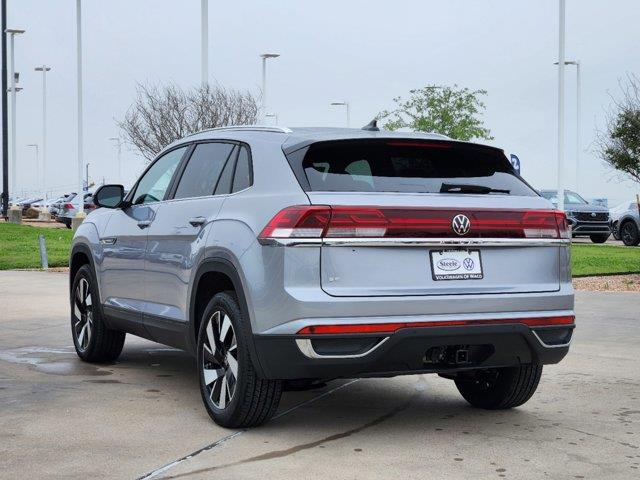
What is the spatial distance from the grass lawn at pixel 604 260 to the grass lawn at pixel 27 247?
10289mm

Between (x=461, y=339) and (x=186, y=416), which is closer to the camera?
(x=461, y=339)

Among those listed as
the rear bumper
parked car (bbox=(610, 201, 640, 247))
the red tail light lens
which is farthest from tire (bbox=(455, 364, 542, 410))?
parked car (bbox=(610, 201, 640, 247))

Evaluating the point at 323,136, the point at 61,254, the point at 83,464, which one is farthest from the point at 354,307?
the point at 61,254

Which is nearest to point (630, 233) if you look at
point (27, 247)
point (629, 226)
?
point (629, 226)

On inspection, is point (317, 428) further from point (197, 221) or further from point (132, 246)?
point (132, 246)

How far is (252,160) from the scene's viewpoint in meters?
6.61

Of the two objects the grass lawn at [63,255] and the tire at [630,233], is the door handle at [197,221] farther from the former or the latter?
the tire at [630,233]

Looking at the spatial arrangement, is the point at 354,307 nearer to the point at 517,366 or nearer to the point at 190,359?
the point at 517,366

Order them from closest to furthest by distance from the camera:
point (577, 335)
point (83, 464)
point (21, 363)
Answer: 1. point (83, 464)
2. point (21, 363)
3. point (577, 335)

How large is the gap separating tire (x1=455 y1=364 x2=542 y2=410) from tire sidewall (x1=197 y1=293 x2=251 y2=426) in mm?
1730

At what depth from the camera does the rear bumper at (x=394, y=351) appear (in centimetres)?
579

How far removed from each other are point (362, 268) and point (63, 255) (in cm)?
2017

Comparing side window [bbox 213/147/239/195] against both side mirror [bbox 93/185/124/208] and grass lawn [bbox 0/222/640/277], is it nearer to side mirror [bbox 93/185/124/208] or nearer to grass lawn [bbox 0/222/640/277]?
side mirror [bbox 93/185/124/208]

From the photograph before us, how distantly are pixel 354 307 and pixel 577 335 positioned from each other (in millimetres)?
6002
